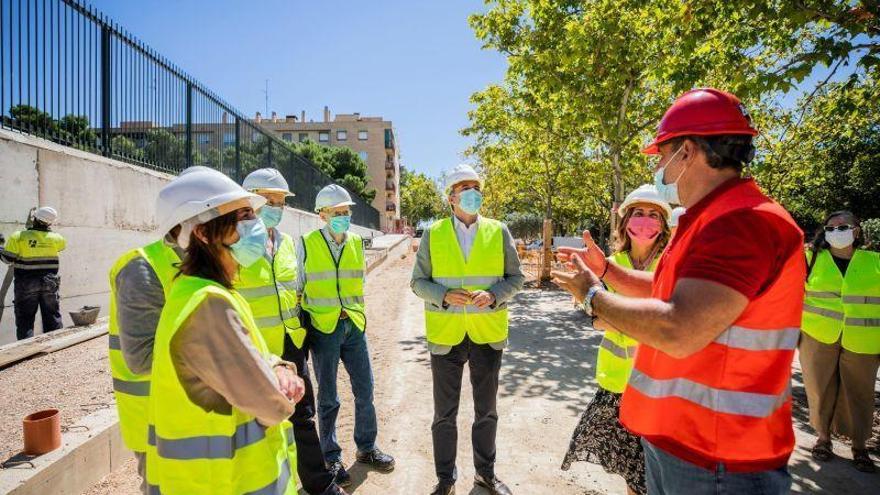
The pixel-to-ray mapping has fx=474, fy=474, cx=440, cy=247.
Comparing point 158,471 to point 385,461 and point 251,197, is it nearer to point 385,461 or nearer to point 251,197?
point 251,197

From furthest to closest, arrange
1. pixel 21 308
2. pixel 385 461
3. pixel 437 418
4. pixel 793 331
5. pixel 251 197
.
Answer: pixel 21 308
pixel 385 461
pixel 437 418
pixel 251 197
pixel 793 331

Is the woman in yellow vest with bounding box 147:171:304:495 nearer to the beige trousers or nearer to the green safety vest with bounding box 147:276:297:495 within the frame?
the green safety vest with bounding box 147:276:297:495

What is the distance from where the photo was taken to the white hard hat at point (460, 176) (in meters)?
3.74

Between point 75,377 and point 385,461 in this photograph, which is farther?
point 75,377

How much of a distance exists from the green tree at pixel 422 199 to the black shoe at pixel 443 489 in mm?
71464

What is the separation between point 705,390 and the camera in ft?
5.13

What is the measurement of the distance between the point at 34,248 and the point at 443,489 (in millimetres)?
5870

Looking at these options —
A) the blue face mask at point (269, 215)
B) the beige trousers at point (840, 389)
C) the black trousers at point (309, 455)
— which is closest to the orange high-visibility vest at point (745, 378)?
the black trousers at point (309, 455)

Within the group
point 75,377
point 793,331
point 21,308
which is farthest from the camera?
point 21,308

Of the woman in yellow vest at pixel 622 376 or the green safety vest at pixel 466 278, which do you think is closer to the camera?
the woman in yellow vest at pixel 622 376

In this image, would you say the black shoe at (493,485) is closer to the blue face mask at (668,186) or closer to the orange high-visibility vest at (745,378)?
the orange high-visibility vest at (745,378)

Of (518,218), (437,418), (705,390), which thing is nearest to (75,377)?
(437,418)

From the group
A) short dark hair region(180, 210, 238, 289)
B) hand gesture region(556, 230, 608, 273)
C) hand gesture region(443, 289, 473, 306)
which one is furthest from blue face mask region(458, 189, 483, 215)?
short dark hair region(180, 210, 238, 289)

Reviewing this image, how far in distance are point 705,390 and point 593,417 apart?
4.86 ft
